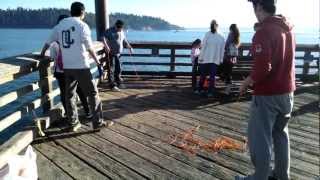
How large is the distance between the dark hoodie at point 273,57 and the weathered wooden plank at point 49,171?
7.22 ft

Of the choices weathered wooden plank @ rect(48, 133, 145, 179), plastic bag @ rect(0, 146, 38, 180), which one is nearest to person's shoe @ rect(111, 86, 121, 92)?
weathered wooden plank @ rect(48, 133, 145, 179)

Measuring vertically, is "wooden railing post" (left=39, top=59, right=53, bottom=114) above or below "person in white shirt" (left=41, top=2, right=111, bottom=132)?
below

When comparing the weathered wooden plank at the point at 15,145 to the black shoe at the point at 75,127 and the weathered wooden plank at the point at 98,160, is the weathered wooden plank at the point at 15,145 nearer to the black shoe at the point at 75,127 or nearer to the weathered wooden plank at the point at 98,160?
the weathered wooden plank at the point at 98,160

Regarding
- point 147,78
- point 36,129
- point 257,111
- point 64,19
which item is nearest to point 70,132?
point 36,129

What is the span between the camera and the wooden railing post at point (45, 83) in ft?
21.0

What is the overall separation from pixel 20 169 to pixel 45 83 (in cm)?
272

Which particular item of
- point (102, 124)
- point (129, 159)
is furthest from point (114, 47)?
point (129, 159)

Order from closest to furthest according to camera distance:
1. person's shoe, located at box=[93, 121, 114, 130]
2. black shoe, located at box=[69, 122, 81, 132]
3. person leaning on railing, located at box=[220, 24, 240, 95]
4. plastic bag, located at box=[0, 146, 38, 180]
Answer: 1. plastic bag, located at box=[0, 146, 38, 180]
2. black shoe, located at box=[69, 122, 81, 132]
3. person's shoe, located at box=[93, 121, 114, 130]
4. person leaning on railing, located at box=[220, 24, 240, 95]

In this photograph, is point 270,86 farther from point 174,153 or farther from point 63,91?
point 63,91

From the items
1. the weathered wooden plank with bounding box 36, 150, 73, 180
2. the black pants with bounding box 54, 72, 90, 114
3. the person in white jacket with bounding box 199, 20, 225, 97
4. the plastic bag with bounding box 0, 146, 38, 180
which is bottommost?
the weathered wooden plank with bounding box 36, 150, 73, 180

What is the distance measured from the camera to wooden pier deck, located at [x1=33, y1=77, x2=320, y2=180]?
15.7 feet

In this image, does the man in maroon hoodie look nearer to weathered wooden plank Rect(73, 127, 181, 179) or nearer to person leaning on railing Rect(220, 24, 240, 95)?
weathered wooden plank Rect(73, 127, 181, 179)

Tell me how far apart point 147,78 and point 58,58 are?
17.9 feet

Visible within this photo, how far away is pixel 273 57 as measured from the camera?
3641 mm
